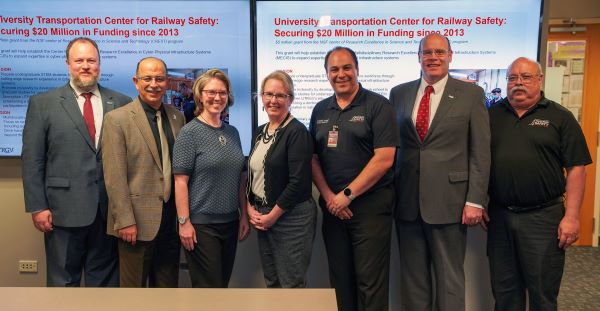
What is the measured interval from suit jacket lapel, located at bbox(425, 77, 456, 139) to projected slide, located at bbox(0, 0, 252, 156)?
1.29m

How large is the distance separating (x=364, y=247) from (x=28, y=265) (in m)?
2.44

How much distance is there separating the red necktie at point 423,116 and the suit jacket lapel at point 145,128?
1.43 metres

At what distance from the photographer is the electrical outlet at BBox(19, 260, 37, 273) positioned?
123 inches

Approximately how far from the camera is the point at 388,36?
2959 mm

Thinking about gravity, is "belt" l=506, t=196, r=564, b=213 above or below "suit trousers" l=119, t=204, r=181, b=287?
above

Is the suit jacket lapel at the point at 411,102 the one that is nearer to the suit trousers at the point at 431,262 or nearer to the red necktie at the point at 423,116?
the red necktie at the point at 423,116

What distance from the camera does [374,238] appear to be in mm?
2373

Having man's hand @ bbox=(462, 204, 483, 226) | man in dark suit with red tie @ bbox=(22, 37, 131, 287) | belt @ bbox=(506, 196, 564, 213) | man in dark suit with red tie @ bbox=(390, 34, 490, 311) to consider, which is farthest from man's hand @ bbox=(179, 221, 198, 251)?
belt @ bbox=(506, 196, 564, 213)

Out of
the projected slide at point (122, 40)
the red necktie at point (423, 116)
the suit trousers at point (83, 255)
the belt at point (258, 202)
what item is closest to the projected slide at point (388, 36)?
the projected slide at point (122, 40)

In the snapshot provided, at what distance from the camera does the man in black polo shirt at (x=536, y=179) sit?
2330 mm

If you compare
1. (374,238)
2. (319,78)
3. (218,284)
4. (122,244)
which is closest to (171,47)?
(319,78)

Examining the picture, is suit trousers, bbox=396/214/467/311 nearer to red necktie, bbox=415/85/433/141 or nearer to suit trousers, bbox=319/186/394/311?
suit trousers, bbox=319/186/394/311

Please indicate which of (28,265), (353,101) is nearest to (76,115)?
(28,265)

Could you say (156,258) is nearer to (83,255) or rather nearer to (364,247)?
(83,255)
